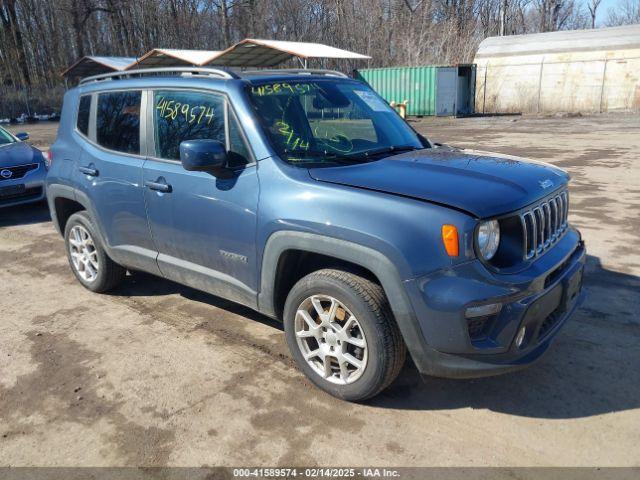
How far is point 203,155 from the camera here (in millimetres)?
3439

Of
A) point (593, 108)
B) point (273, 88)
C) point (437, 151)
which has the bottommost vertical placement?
point (593, 108)

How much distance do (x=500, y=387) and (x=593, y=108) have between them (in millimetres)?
27431

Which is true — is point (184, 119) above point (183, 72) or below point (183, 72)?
below

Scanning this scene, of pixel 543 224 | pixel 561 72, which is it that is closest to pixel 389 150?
pixel 543 224

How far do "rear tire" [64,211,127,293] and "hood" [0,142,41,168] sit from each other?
3.92 meters

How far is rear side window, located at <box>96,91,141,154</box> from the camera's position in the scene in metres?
4.46

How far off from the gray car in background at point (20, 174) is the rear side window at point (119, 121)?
4.42 meters

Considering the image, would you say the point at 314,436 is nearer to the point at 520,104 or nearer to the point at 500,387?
the point at 500,387

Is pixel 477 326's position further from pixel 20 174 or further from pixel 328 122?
pixel 20 174

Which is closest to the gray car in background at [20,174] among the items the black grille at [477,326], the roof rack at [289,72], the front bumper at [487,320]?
the roof rack at [289,72]

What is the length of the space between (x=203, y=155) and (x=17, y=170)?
641 centimetres

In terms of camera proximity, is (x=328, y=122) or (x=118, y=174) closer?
(x=328, y=122)

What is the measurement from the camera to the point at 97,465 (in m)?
2.89

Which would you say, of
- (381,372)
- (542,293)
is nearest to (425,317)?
(381,372)
